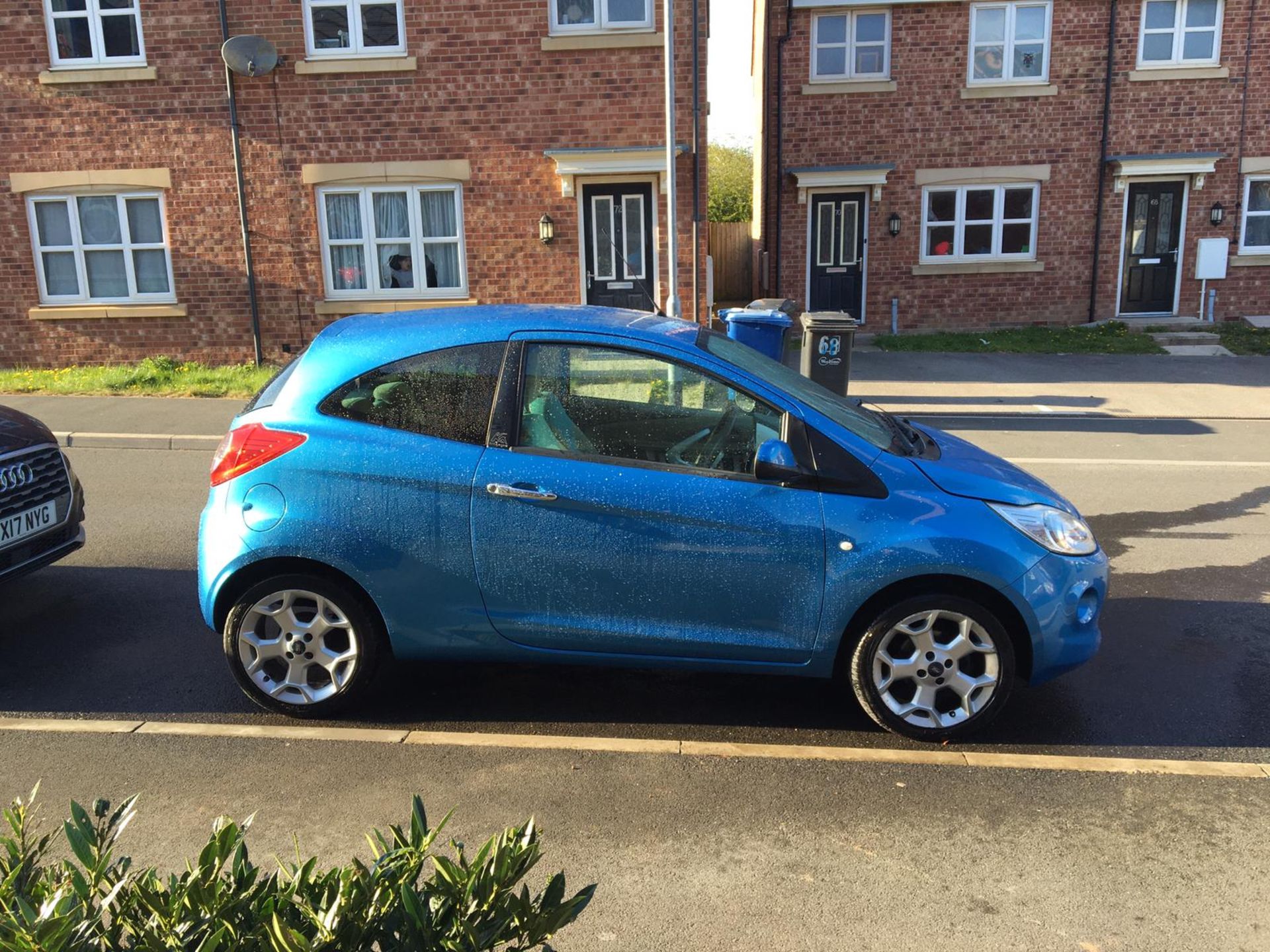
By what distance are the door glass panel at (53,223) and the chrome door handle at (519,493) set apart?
13966mm

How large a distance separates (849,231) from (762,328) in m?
9.41

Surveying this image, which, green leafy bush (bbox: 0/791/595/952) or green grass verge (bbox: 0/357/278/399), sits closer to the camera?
green leafy bush (bbox: 0/791/595/952)

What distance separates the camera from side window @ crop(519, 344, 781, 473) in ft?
13.8

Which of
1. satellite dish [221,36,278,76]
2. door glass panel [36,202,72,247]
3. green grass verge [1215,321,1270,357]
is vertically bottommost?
green grass verge [1215,321,1270,357]

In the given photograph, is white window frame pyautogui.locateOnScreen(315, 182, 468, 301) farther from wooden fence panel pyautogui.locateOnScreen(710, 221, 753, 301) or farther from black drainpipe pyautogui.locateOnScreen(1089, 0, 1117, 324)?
black drainpipe pyautogui.locateOnScreen(1089, 0, 1117, 324)

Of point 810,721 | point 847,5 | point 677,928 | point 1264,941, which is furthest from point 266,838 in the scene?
point 847,5

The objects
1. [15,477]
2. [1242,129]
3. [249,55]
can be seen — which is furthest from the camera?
[1242,129]

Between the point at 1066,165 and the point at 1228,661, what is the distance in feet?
49.5

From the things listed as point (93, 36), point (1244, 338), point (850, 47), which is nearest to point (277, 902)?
point (93, 36)

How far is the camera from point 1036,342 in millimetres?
17031

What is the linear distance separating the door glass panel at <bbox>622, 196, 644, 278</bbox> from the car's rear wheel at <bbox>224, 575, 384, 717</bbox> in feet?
36.8

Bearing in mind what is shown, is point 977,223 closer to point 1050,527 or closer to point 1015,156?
point 1015,156

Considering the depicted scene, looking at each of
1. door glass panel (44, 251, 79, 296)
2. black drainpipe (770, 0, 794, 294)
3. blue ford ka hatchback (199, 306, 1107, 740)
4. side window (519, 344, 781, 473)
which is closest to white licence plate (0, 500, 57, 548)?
blue ford ka hatchback (199, 306, 1107, 740)

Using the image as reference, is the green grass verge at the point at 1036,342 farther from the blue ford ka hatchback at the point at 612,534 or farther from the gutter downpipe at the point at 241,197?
the blue ford ka hatchback at the point at 612,534
